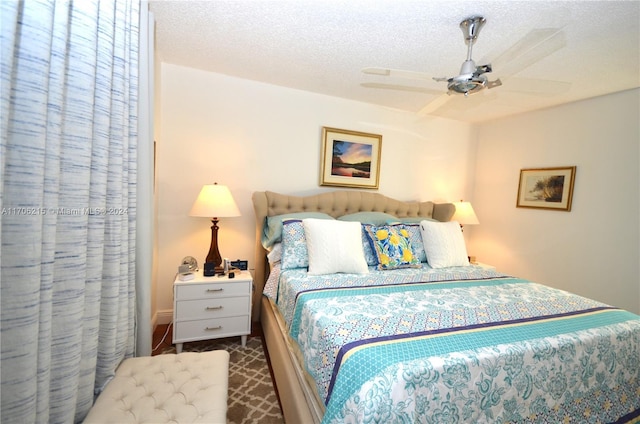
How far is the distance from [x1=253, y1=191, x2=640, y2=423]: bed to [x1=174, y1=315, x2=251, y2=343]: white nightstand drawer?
216mm

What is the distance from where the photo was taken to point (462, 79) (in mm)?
1501

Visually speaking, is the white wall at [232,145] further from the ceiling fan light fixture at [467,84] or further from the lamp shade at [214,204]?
the ceiling fan light fixture at [467,84]

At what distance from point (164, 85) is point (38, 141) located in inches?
75.6

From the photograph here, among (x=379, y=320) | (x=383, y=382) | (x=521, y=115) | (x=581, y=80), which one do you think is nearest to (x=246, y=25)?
(x=379, y=320)

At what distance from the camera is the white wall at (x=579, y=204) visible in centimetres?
238

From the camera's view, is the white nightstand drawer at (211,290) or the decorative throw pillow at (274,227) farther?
the decorative throw pillow at (274,227)

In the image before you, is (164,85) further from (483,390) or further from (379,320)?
(483,390)

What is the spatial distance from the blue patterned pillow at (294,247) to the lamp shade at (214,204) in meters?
0.47

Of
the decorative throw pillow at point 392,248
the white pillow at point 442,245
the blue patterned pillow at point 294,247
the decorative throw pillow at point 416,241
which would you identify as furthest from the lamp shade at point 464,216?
the blue patterned pillow at point 294,247

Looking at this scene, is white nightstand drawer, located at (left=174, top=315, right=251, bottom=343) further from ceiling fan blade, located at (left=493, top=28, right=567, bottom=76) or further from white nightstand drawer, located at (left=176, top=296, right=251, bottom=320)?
ceiling fan blade, located at (left=493, top=28, right=567, bottom=76)

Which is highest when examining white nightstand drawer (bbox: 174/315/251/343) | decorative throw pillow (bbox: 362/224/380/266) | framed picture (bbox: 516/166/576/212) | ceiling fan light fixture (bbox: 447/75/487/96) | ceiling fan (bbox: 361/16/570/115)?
ceiling fan (bbox: 361/16/570/115)

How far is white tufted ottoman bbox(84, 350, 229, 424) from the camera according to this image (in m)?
0.99

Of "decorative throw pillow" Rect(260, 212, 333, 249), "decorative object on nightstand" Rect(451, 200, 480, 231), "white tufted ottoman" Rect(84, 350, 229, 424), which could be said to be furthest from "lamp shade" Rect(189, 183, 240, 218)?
"decorative object on nightstand" Rect(451, 200, 480, 231)

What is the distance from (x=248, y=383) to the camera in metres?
1.81
